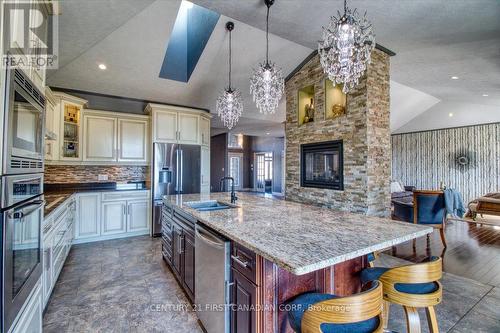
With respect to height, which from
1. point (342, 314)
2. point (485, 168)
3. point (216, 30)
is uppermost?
point (216, 30)

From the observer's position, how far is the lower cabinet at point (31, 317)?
1.25 m

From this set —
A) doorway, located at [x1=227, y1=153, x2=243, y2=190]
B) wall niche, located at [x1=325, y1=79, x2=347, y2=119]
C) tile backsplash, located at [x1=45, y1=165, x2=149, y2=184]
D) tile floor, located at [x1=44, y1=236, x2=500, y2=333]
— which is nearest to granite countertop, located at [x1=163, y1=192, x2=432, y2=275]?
tile floor, located at [x1=44, y1=236, x2=500, y2=333]

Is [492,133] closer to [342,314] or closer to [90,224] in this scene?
[342,314]

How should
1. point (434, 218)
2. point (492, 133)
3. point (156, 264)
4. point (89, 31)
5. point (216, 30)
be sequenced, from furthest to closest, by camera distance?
point (492, 133)
point (434, 218)
point (216, 30)
point (156, 264)
point (89, 31)

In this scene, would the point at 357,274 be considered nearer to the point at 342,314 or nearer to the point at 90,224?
the point at 342,314

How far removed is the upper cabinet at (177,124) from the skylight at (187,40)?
65cm

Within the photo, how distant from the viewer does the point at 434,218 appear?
3.93m

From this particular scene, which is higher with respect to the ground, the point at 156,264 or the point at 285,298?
the point at 285,298

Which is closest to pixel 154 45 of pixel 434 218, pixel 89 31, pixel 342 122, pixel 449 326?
pixel 89 31

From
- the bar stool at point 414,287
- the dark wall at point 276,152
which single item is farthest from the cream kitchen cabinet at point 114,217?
the dark wall at point 276,152

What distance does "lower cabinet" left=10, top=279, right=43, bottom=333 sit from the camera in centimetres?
125

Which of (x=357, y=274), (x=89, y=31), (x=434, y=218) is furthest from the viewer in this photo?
(x=434, y=218)

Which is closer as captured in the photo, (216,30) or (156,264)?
(156,264)

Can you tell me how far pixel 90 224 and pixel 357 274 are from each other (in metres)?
4.29
